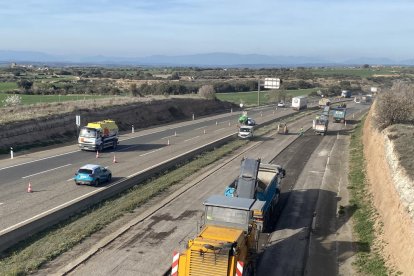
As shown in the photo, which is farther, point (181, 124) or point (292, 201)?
point (181, 124)

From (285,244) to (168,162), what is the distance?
16894 mm

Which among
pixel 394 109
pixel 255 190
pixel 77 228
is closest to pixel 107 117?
pixel 394 109

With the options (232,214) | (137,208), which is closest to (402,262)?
(232,214)

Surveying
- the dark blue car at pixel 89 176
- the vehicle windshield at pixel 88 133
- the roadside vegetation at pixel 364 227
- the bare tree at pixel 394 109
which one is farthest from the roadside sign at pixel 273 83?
the dark blue car at pixel 89 176

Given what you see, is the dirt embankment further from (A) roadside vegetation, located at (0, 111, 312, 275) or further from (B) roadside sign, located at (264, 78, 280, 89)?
(B) roadside sign, located at (264, 78, 280, 89)

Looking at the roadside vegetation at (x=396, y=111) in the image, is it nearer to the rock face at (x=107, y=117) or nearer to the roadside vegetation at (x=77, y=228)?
the roadside vegetation at (x=77, y=228)

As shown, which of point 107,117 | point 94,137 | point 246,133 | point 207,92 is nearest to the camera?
point 94,137

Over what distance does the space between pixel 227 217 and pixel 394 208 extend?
947 centimetres

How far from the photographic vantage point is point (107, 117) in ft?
194

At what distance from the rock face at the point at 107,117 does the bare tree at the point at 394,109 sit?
3201cm

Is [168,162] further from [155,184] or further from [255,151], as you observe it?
[255,151]

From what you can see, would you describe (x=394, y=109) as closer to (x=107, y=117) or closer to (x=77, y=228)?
(x=77, y=228)

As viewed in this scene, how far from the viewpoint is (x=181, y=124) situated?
227 feet

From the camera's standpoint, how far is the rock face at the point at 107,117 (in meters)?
43.4
